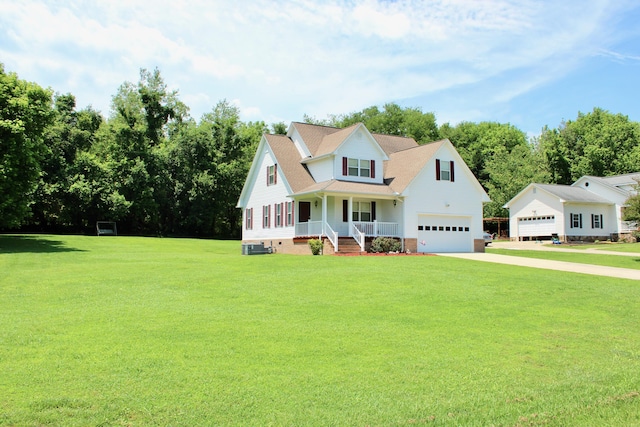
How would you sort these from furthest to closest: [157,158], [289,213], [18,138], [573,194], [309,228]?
[157,158]
[573,194]
[289,213]
[309,228]
[18,138]

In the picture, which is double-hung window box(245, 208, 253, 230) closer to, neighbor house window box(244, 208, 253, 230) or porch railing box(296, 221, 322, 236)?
neighbor house window box(244, 208, 253, 230)

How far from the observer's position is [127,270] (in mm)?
15344

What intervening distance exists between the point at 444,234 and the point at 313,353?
23722mm

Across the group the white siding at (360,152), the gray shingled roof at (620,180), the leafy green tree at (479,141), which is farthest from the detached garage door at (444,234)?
the leafy green tree at (479,141)

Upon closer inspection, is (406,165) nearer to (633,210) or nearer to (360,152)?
(360,152)

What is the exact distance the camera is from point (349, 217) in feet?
85.4

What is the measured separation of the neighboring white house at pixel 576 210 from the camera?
42219 mm

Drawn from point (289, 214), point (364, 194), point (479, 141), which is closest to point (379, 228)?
point (364, 194)

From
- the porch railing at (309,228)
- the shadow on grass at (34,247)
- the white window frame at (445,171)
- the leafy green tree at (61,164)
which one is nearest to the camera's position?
the shadow on grass at (34,247)

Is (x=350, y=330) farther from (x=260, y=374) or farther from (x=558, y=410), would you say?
(x=558, y=410)

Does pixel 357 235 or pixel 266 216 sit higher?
pixel 266 216

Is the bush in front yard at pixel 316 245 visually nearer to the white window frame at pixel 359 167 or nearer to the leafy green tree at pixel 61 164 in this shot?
the white window frame at pixel 359 167

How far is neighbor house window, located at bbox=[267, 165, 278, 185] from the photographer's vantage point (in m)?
31.0

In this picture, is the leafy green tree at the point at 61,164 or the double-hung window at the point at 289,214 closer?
the double-hung window at the point at 289,214
